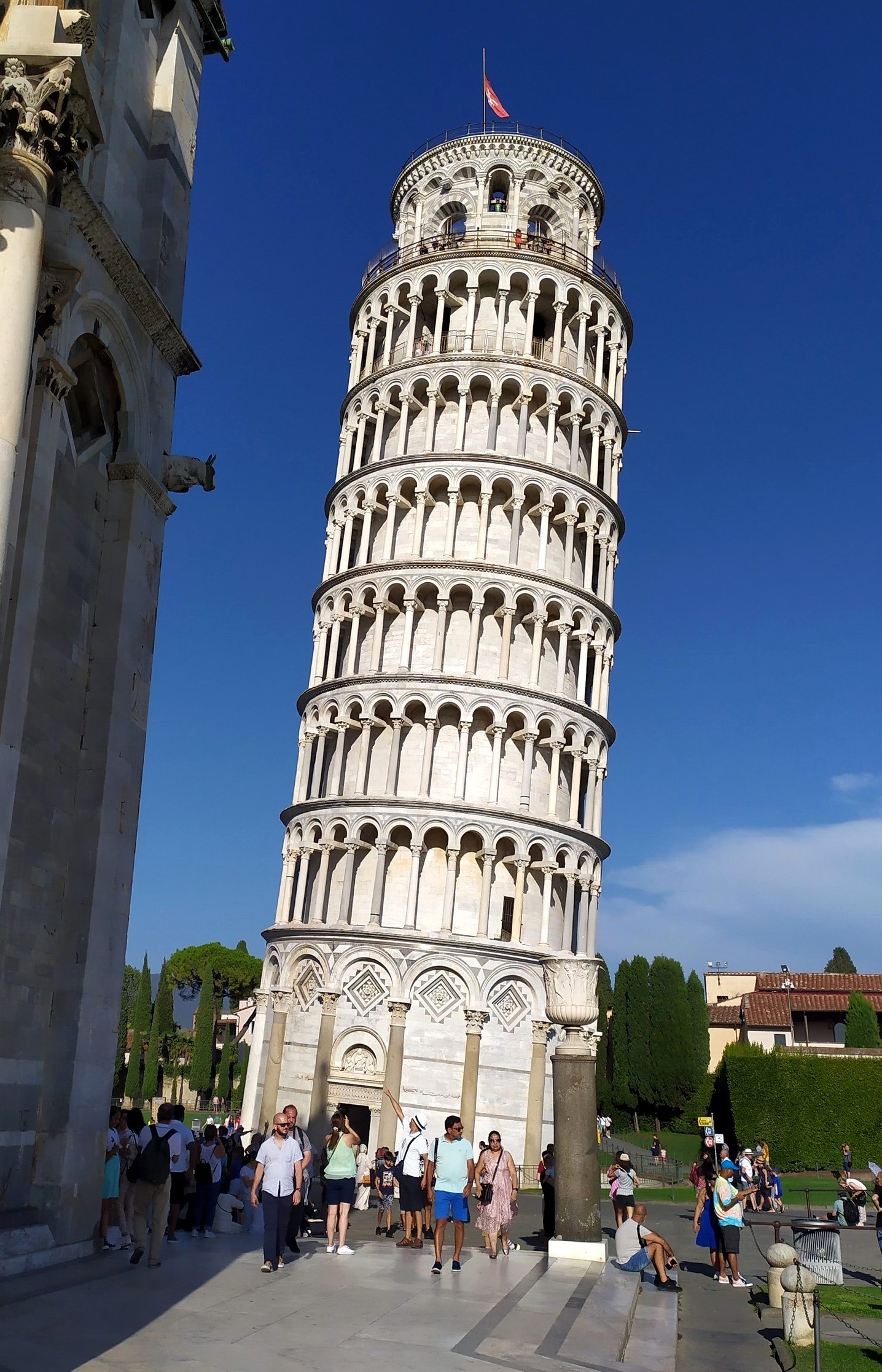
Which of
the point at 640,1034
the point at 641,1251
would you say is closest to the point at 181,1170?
the point at 641,1251

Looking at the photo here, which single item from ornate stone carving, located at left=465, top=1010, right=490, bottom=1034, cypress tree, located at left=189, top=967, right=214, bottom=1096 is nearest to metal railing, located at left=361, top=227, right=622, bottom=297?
ornate stone carving, located at left=465, top=1010, right=490, bottom=1034

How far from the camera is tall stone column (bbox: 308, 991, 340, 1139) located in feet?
123

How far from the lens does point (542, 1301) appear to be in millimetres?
11867

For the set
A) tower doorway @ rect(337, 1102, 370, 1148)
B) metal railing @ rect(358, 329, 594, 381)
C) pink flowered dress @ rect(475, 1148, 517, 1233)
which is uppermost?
metal railing @ rect(358, 329, 594, 381)

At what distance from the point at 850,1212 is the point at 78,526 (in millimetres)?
19324

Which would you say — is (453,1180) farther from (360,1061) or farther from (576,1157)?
(360,1061)

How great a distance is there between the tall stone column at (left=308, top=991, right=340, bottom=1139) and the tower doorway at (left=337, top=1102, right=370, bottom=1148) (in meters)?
0.70

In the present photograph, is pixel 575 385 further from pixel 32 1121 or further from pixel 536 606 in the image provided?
pixel 32 1121

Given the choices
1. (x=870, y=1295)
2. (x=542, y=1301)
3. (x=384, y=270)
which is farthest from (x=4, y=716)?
(x=384, y=270)

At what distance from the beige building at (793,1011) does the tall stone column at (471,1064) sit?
2859 centimetres

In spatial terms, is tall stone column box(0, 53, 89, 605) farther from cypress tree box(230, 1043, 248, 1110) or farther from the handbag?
cypress tree box(230, 1043, 248, 1110)

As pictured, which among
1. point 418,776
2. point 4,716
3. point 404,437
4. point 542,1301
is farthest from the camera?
point 404,437

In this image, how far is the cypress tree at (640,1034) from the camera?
63.0 metres

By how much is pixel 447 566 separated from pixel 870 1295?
2816 cm
